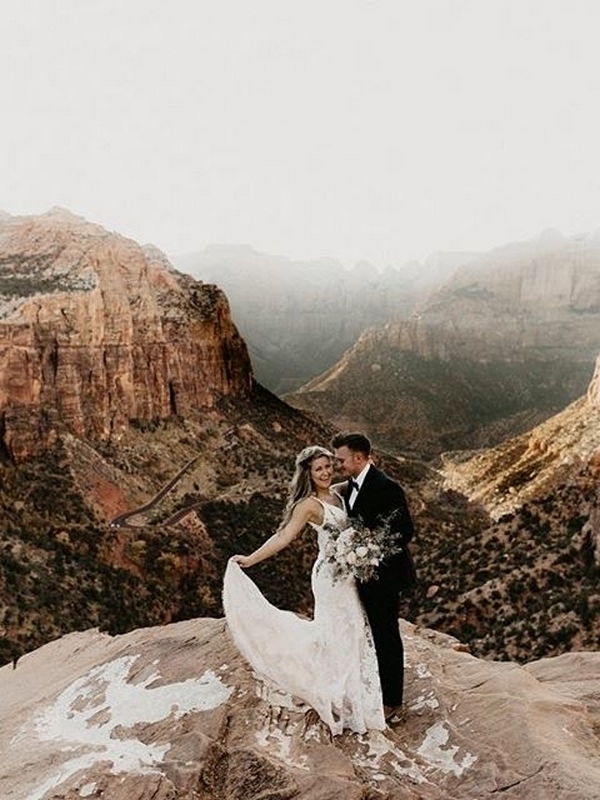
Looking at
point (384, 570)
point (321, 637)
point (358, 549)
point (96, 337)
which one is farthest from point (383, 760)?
point (96, 337)

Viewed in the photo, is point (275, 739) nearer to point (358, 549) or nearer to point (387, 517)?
point (358, 549)

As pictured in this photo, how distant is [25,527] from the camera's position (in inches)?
1462

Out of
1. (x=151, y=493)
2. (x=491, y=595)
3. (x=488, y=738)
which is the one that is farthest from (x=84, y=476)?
(x=488, y=738)

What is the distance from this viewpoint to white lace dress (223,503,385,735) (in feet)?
21.6

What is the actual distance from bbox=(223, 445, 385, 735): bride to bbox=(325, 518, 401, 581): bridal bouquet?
0.07 metres

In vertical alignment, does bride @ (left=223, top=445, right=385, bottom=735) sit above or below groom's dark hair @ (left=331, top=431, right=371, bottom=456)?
below

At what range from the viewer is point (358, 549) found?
6625 millimetres

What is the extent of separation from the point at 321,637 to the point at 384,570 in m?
0.92

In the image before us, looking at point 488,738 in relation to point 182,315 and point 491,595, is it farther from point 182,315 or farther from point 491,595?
point 182,315

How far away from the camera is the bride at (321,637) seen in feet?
21.7

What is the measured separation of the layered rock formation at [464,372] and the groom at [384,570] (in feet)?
347

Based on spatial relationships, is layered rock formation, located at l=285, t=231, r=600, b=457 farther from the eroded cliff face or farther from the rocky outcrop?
the rocky outcrop

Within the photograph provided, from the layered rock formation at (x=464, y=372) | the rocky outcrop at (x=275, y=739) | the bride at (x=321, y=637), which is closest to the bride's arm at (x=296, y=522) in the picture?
the bride at (x=321, y=637)

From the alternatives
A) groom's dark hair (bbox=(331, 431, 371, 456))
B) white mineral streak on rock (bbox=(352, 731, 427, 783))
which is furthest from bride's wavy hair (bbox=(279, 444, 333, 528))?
white mineral streak on rock (bbox=(352, 731, 427, 783))
